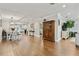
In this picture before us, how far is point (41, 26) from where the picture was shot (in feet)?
18.1

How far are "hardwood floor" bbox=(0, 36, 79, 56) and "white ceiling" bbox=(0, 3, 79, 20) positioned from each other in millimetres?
658

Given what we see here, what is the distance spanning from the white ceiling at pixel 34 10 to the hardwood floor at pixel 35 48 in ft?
2.16

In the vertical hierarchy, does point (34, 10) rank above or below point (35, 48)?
above

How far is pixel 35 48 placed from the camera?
531 centimetres

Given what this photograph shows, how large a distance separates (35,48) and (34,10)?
102 centimetres

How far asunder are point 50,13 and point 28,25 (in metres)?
0.68

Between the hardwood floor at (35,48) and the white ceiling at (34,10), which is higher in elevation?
the white ceiling at (34,10)

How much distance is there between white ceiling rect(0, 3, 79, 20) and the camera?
16.5 ft

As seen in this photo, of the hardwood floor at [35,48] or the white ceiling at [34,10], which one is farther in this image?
the hardwood floor at [35,48]

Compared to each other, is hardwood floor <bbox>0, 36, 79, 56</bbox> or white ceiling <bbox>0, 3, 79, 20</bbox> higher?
white ceiling <bbox>0, 3, 79, 20</bbox>

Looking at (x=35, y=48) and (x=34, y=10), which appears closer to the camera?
(x=34, y=10)

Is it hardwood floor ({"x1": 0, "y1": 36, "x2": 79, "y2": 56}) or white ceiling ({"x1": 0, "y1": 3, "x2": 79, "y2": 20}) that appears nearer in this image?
white ceiling ({"x1": 0, "y1": 3, "x2": 79, "y2": 20})

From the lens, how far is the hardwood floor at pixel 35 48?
5172 millimetres

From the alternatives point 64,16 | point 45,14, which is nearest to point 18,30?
point 45,14
